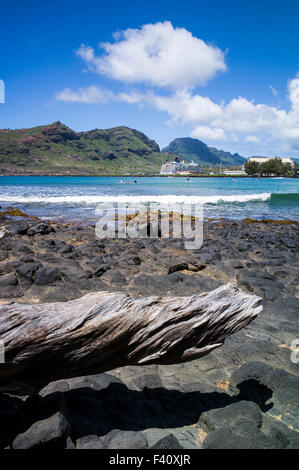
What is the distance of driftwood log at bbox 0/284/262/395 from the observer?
2.23 m

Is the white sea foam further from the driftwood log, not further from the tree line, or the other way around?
the tree line

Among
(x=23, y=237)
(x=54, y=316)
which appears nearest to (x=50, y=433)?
(x=54, y=316)

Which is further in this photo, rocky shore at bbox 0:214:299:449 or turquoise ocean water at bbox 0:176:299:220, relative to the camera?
turquoise ocean water at bbox 0:176:299:220

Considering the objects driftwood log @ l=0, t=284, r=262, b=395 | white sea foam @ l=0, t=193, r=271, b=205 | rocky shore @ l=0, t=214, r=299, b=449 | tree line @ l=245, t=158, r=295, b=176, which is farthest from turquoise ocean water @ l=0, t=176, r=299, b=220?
tree line @ l=245, t=158, r=295, b=176

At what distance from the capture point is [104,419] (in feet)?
8.48

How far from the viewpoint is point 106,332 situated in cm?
240

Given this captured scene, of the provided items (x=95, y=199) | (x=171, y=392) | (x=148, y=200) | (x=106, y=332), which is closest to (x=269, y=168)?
(x=148, y=200)

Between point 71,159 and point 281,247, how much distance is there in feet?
633

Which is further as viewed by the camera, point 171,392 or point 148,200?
point 148,200

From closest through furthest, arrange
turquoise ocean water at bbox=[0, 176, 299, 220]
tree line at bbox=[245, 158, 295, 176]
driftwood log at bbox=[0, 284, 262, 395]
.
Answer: driftwood log at bbox=[0, 284, 262, 395]
turquoise ocean water at bbox=[0, 176, 299, 220]
tree line at bbox=[245, 158, 295, 176]

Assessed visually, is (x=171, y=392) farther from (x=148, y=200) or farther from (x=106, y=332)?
(x=148, y=200)

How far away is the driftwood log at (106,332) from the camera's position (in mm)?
2232

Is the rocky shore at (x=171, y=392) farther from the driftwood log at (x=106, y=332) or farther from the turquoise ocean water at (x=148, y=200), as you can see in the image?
the turquoise ocean water at (x=148, y=200)

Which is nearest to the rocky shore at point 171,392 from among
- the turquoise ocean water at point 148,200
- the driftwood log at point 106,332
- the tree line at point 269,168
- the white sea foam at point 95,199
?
the driftwood log at point 106,332
